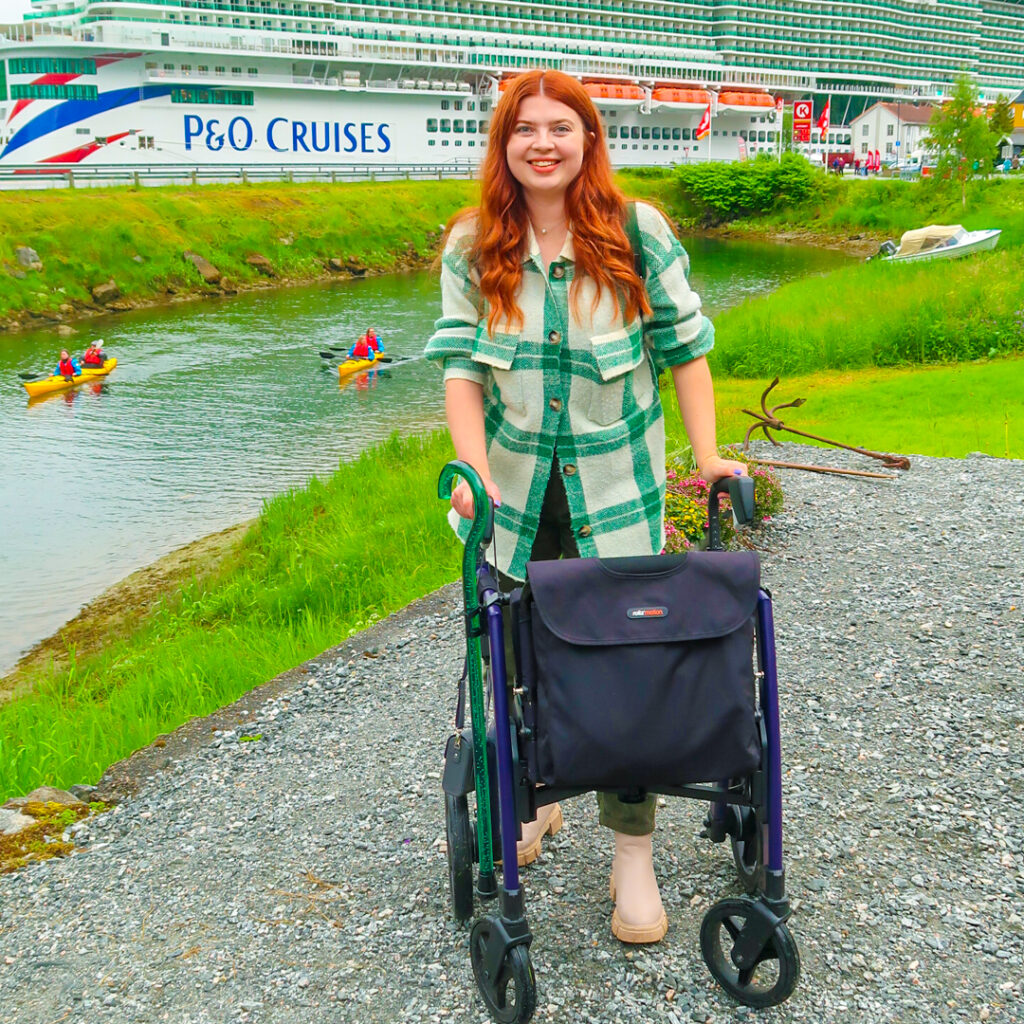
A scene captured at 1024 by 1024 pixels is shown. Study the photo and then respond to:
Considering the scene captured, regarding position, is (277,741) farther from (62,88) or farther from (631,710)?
(62,88)

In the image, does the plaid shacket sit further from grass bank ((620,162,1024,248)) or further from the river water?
grass bank ((620,162,1024,248))

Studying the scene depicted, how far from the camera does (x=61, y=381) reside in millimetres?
17922

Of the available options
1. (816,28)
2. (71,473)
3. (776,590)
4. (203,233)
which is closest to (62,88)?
(203,233)

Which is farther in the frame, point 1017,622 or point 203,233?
point 203,233

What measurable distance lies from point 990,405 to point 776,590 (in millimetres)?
5740

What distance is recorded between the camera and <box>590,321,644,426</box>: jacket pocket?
2.65 m

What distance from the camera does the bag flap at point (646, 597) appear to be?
89.2 inches

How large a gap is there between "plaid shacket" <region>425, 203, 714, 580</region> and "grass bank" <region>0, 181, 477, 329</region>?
81.0 feet

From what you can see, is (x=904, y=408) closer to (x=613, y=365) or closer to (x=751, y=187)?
(x=613, y=365)

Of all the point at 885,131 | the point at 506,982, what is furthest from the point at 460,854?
the point at 885,131

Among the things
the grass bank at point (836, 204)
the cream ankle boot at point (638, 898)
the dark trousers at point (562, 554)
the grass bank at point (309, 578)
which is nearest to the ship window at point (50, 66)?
the grass bank at point (836, 204)

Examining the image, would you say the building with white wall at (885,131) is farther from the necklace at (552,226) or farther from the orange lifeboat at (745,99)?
the necklace at (552,226)

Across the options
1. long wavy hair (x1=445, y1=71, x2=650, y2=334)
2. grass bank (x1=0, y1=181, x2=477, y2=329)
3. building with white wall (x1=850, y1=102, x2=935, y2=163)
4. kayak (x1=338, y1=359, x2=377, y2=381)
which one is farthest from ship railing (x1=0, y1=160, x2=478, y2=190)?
building with white wall (x1=850, y1=102, x2=935, y2=163)

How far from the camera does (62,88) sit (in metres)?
48.0
